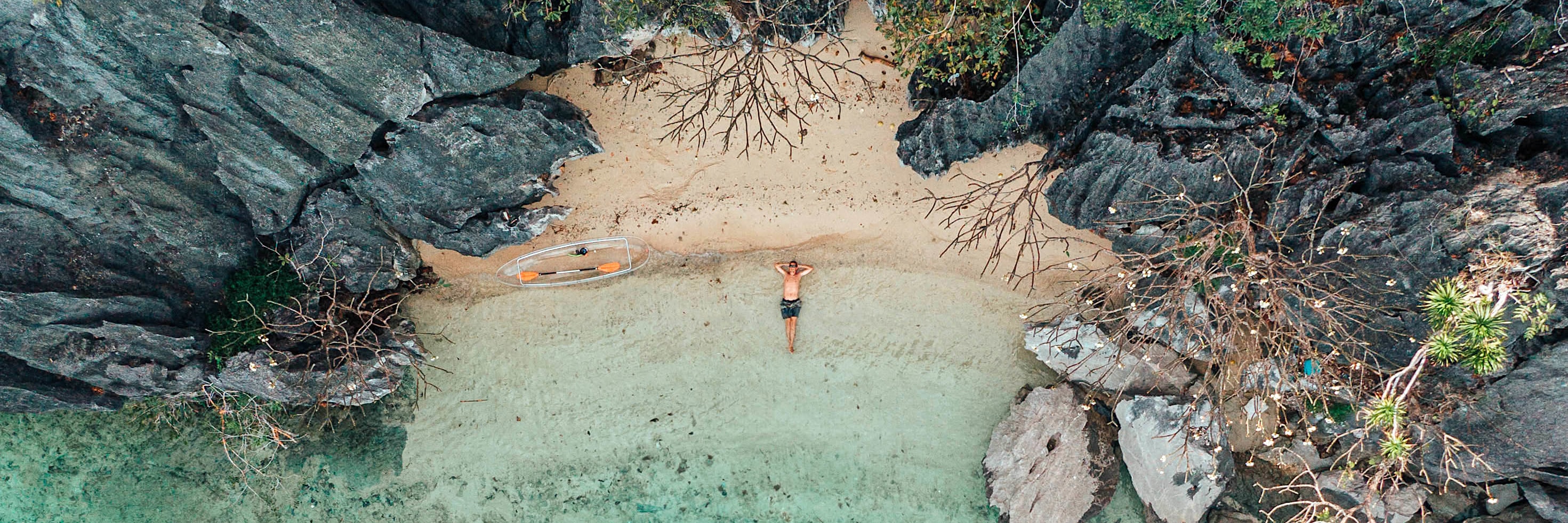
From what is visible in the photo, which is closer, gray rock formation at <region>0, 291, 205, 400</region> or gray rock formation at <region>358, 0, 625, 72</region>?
gray rock formation at <region>358, 0, 625, 72</region>

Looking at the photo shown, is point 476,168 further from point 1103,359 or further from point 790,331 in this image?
point 1103,359

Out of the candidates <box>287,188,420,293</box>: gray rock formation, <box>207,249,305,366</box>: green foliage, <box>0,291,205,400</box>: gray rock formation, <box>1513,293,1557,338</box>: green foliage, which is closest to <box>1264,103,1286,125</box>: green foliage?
<box>1513,293,1557,338</box>: green foliage

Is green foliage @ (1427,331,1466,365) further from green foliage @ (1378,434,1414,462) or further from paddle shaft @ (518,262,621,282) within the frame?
paddle shaft @ (518,262,621,282)

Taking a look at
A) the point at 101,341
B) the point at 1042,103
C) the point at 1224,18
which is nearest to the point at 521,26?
the point at 1042,103

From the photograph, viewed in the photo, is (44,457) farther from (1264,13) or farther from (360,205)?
(1264,13)

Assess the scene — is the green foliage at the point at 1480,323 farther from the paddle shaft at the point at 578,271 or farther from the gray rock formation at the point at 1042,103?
the paddle shaft at the point at 578,271

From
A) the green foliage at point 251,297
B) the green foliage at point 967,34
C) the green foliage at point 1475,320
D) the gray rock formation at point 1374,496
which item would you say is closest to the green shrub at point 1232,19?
the green foliage at point 967,34

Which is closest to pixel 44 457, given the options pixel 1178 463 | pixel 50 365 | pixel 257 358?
pixel 50 365
